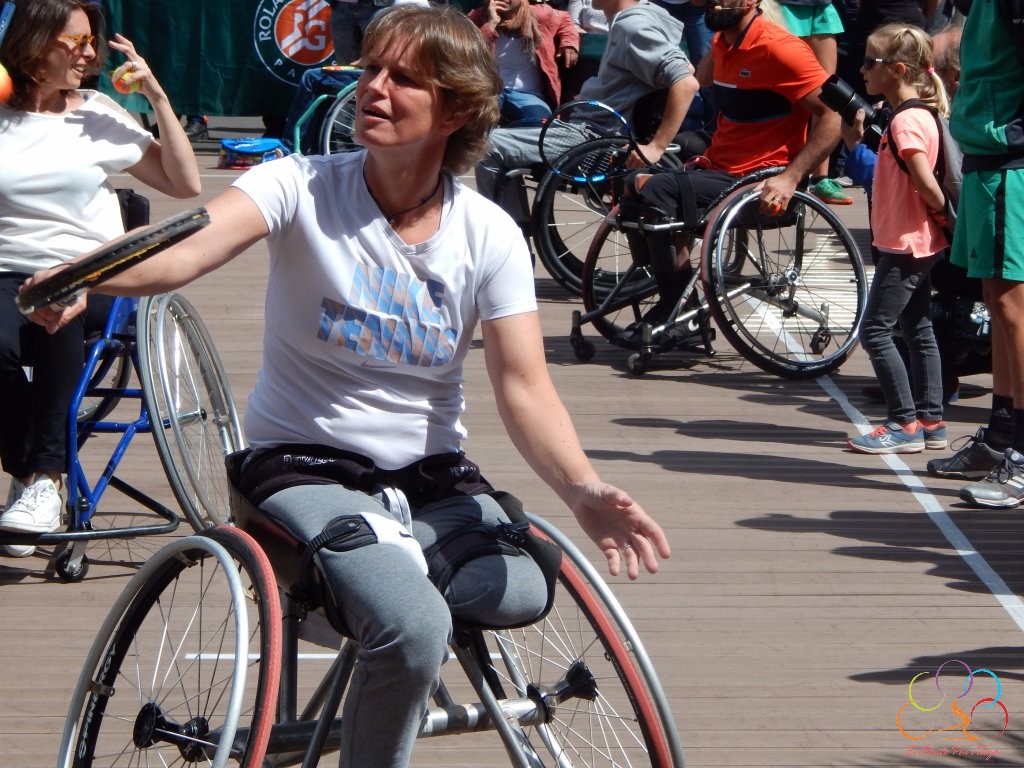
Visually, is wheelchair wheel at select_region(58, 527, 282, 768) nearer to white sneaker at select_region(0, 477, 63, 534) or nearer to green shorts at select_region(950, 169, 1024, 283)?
white sneaker at select_region(0, 477, 63, 534)

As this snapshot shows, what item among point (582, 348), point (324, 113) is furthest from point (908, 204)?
point (324, 113)

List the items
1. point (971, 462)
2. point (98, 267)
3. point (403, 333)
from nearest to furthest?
point (98, 267), point (403, 333), point (971, 462)

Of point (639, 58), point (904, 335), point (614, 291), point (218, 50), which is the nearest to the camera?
point (904, 335)

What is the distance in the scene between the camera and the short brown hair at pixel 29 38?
4.46 meters

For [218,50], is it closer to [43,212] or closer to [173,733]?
[43,212]

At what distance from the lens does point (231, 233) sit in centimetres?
274

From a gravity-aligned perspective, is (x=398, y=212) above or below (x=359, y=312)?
above

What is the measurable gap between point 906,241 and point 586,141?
2564 millimetres

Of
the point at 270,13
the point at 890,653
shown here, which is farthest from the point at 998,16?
the point at 270,13

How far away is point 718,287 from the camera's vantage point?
670cm

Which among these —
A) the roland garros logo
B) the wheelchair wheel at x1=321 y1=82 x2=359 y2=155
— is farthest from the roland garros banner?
the wheelchair wheel at x1=321 y1=82 x2=359 y2=155

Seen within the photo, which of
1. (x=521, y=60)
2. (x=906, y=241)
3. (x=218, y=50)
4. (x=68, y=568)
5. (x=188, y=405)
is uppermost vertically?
(x=906, y=241)

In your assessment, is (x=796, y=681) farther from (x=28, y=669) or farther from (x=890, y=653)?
(x=28, y=669)

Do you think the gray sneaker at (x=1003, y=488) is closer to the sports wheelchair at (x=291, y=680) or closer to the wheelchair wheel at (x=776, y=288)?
the wheelchair wheel at (x=776, y=288)
